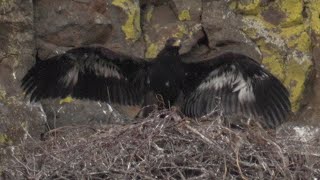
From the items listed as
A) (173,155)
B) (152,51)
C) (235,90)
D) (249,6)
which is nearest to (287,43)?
(249,6)

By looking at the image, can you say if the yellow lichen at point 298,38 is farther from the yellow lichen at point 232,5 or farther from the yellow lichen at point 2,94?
the yellow lichen at point 2,94

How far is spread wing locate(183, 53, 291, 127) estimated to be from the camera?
9.04 m

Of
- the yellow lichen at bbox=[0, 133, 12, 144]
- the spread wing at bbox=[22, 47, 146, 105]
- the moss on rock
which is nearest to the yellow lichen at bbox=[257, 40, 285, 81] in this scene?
the moss on rock

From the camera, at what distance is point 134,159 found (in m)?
7.79

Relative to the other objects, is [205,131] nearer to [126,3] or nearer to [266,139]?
[266,139]

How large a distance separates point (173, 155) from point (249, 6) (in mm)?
3087

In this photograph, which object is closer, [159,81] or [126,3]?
[159,81]

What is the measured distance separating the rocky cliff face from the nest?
2023mm

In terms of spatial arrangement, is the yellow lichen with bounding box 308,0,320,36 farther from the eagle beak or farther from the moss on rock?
the eagle beak

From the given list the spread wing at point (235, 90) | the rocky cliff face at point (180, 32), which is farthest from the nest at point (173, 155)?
the rocky cliff face at point (180, 32)

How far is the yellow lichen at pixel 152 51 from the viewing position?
10.4m

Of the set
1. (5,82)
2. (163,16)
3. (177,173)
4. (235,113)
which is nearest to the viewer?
(177,173)

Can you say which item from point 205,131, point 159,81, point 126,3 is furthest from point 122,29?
point 205,131

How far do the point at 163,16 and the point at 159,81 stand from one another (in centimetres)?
130
